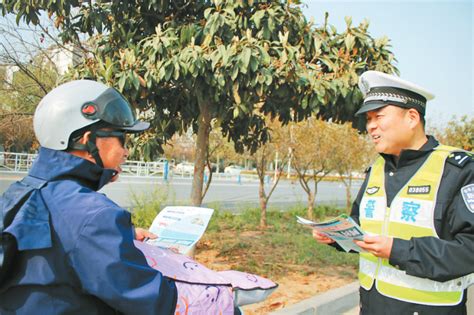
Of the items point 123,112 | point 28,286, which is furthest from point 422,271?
point 28,286

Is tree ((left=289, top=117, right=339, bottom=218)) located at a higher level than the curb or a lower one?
higher

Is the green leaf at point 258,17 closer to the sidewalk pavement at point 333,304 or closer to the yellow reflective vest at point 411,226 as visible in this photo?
the yellow reflective vest at point 411,226

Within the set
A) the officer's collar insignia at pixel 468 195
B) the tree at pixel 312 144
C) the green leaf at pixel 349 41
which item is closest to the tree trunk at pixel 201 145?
the green leaf at pixel 349 41

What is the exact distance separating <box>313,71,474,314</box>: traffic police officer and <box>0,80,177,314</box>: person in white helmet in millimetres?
1051

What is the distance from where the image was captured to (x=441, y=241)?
1652mm

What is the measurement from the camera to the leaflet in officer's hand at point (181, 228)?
1.77 meters

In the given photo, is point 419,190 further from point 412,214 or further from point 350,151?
point 350,151

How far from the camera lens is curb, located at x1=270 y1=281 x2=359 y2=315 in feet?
11.8

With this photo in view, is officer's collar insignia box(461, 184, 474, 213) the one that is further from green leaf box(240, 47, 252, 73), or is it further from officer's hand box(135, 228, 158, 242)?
green leaf box(240, 47, 252, 73)

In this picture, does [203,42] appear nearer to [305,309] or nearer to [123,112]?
[123,112]

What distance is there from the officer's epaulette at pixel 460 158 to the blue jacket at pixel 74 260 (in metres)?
1.39

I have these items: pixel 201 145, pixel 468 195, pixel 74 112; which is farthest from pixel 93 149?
pixel 201 145

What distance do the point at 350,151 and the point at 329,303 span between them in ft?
24.8

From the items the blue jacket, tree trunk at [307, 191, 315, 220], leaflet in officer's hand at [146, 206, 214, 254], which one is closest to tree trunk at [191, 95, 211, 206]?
leaflet in officer's hand at [146, 206, 214, 254]
